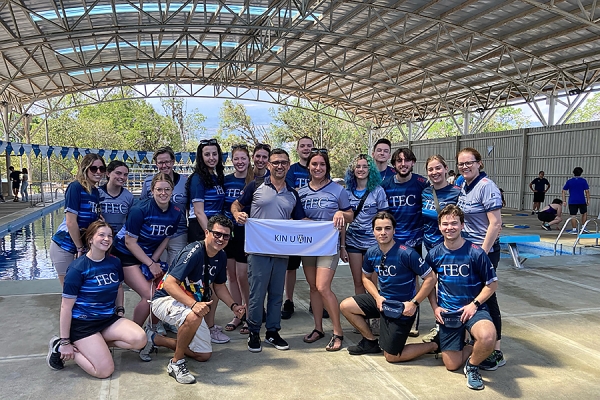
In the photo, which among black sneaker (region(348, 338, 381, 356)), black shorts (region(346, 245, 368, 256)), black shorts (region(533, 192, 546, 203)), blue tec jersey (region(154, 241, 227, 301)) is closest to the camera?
blue tec jersey (region(154, 241, 227, 301))

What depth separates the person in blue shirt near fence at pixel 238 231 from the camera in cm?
441

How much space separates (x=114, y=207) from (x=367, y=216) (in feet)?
8.10

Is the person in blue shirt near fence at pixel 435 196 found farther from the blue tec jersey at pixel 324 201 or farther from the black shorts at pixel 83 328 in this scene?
the black shorts at pixel 83 328

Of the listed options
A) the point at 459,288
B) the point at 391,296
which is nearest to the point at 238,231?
the point at 391,296

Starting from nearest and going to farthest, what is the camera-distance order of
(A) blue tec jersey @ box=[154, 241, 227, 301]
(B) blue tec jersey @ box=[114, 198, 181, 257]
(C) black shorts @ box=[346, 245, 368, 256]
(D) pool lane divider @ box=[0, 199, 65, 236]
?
(A) blue tec jersey @ box=[154, 241, 227, 301] → (B) blue tec jersey @ box=[114, 198, 181, 257] → (C) black shorts @ box=[346, 245, 368, 256] → (D) pool lane divider @ box=[0, 199, 65, 236]

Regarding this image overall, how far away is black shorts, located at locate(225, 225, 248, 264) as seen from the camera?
4.39m

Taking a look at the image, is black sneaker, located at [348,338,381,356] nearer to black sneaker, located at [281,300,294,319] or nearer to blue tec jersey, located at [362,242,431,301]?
blue tec jersey, located at [362,242,431,301]

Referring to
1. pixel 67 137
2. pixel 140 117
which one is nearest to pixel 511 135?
pixel 67 137

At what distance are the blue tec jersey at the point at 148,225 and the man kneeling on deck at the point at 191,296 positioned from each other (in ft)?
1.72

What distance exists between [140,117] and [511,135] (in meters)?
33.9

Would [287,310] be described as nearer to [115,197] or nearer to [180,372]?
[180,372]

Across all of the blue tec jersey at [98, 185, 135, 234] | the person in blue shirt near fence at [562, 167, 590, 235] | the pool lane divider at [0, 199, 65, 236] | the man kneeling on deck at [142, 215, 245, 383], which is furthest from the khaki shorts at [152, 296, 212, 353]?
the person in blue shirt near fence at [562, 167, 590, 235]

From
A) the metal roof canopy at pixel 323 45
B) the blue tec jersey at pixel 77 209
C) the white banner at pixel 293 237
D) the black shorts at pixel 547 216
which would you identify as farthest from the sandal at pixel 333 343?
the metal roof canopy at pixel 323 45

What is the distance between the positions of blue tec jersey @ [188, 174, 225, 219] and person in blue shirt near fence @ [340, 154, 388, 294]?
4.15 feet
